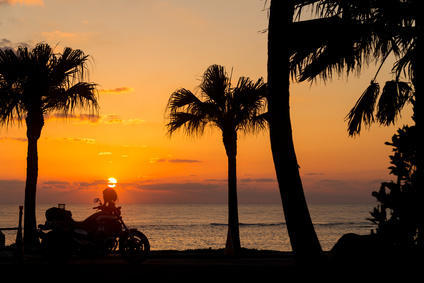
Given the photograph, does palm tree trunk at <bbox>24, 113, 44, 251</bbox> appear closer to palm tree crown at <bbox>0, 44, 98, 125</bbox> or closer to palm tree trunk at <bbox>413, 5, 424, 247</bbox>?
palm tree crown at <bbox>0, 44, 98, 125</bbox>

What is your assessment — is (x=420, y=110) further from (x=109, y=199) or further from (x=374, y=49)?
(x=109, y=199)

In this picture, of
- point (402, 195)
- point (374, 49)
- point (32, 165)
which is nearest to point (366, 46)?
point (374, 49)

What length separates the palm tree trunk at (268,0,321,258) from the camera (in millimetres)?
10234

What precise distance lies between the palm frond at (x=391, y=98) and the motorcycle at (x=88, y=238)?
7377mm

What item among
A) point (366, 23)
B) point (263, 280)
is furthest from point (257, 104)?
point (263, 280)

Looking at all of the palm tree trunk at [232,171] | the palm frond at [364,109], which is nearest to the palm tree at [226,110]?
the palm tree trunk at [232,171]

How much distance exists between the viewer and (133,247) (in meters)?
16.7

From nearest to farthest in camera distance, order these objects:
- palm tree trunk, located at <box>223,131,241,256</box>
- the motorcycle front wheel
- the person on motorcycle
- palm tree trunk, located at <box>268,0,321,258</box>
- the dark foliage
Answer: the dark foliage → palm tree trunk, located at <box>268,0,321,258</box> → the motorcycle front wheel → the person on motorcycle → palm tree trunk, located at <box>223,131,241,256</box>

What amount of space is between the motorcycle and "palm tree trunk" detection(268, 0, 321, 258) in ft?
23.7

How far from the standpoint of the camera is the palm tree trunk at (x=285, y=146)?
1023cm

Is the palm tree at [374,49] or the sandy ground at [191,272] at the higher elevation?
the palm tree at [374,49]

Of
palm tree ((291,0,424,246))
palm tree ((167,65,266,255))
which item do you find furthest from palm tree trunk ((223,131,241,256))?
palm tree ((291,0,424,246))

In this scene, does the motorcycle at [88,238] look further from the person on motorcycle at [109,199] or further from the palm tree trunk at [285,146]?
the palm tree trunk at [285,146]

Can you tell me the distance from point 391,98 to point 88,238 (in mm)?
8989
